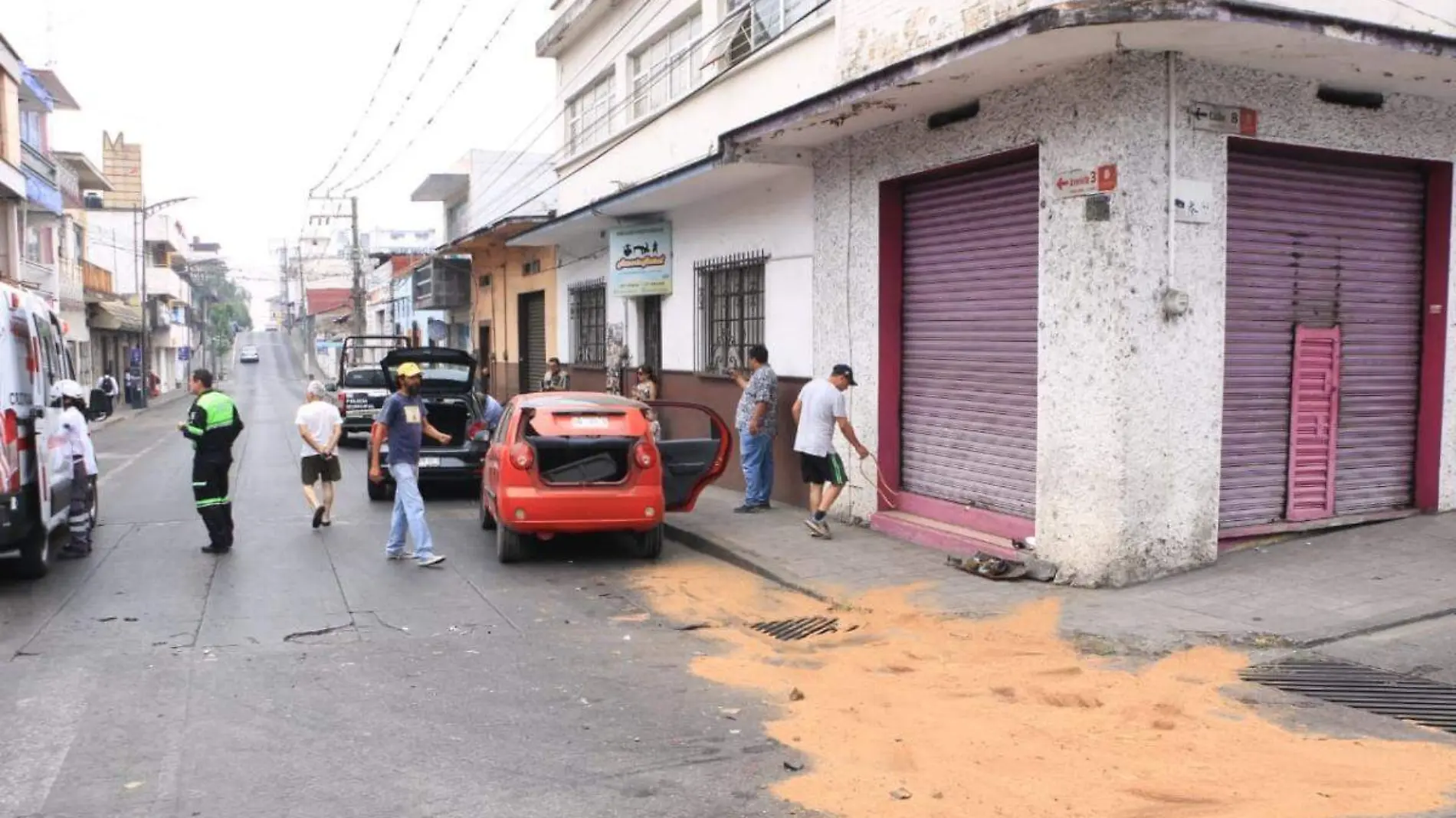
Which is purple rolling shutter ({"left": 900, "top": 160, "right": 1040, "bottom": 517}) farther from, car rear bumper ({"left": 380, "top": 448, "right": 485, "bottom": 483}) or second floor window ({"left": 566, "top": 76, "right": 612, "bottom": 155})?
second floor window ({"left": 566, "top": 76, "right": 612, "bottom": 155})

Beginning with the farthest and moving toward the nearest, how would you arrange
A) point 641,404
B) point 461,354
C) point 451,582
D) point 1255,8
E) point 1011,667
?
point 461,354 < point 641,404 < point 451,582 < point 1255,8 < point 1011,667

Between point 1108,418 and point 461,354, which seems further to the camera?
point 461,354

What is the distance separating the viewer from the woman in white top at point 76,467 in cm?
972

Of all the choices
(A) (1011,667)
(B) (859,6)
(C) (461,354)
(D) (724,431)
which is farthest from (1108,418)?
(C) (461,354)

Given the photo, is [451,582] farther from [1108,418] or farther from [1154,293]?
[1154,293]

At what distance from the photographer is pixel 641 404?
33.7 feet

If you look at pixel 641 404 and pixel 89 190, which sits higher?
pixel 89 190

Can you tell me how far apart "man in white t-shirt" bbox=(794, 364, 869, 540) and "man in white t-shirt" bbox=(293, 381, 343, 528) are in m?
5.08

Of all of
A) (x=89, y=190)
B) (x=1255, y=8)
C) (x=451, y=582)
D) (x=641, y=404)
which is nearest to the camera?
(x=1255, y=8)

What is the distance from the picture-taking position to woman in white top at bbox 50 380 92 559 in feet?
31.9

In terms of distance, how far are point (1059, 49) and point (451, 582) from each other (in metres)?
6.06

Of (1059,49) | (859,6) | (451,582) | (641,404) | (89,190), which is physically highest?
(89,190)

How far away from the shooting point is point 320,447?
11648mm

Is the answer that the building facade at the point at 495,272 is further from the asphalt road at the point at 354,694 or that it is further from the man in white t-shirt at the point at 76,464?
the asphalt road at the point at 354,694
